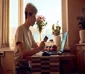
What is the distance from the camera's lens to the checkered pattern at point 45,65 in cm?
225

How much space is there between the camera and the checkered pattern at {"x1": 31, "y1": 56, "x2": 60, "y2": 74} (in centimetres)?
225

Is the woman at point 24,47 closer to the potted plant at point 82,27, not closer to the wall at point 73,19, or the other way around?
the potted plant at point 82,27

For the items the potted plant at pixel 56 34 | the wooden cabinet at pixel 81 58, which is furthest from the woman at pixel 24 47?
the potted plant at pixel 56 34

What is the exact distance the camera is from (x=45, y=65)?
2.28 metres

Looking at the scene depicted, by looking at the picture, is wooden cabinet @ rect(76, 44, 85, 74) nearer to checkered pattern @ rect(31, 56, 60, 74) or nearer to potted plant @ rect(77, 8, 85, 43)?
potted plant @ rect(77, 8, 85, 43)

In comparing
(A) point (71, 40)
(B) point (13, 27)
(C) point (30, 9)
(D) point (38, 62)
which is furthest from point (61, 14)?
(C) point (30, 9)

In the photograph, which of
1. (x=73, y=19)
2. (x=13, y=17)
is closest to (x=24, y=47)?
(x=73, y=19)

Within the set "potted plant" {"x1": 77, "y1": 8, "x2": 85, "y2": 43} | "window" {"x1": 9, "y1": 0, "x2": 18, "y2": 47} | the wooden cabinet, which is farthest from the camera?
"window" {"x1": 9, "y1": 0, "x2": 18, "y2": 47}

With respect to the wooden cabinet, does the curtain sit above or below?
above

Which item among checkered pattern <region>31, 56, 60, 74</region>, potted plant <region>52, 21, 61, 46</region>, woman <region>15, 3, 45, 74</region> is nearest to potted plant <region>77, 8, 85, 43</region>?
potted plant <region>52, 21, 61, 46</region>

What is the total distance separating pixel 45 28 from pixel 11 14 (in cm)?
96

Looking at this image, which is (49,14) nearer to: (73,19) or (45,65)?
(73,19)

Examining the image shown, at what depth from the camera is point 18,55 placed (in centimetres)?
168

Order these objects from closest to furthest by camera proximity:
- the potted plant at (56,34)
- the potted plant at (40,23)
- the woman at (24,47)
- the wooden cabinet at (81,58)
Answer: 1. the woman at (24,47)
2. the wooden cabinet at (81,58)
3. the potted plant at (56,34)
4. the potted plant at (40,23)
